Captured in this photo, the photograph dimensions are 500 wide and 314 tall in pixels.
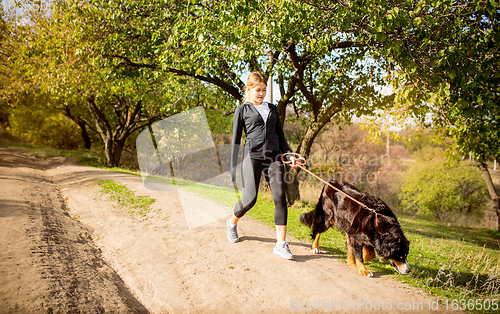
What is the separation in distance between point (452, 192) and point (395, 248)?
2300 cm

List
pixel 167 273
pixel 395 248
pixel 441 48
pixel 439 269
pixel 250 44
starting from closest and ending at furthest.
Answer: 1. pixel 395 248
2. pixel 167 273
3. pixel 439 269
4. pixel 441 48
5. pixel 250 44

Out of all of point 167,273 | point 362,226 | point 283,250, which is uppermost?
point 362,226

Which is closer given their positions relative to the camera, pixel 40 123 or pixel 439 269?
pixel 439 269

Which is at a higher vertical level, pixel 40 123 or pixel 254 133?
pixel 40 123

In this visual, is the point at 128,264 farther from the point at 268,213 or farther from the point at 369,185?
the point at 369,185

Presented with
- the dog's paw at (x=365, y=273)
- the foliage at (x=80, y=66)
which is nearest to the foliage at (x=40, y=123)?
the foliage at (x=80, y=66)

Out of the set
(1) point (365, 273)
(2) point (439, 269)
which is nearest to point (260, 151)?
(1) point (365, 273)

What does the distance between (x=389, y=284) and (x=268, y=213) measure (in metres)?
4.11

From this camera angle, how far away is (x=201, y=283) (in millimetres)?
3471

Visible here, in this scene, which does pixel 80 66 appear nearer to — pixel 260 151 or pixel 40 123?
pixel 260 151

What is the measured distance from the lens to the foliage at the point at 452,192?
21594mm

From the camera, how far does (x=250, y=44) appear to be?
272 inches

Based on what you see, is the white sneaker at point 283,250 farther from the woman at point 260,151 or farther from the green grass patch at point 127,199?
the green grass patch at point 127,199

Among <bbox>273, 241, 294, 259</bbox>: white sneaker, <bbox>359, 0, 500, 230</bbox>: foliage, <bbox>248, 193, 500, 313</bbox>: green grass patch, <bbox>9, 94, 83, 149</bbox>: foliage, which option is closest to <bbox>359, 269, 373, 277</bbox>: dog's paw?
<bbox>248, 193, 500, 313</bbox>: green grass patch
